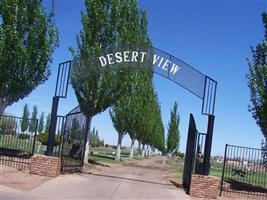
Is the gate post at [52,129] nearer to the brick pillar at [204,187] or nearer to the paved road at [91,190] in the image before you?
the paved road at [91,190]

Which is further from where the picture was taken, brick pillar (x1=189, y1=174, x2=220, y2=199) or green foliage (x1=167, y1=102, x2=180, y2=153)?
green foliage (x1=167, y1=102, x2=180, y2=153)

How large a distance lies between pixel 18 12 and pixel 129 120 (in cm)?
2219

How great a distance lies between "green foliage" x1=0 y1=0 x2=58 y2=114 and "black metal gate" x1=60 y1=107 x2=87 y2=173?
3.56m

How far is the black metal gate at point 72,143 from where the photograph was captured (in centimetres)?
1977

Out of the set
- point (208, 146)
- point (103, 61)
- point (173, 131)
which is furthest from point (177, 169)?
point (173, 131)

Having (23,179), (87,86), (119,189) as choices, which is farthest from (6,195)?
(87,86)

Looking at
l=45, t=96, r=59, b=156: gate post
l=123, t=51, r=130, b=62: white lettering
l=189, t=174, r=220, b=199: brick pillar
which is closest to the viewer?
l=189, t=174, r=220, b=199: brick pillar

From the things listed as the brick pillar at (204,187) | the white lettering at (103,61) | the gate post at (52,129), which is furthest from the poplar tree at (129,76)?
the brick pillar at (204,187)

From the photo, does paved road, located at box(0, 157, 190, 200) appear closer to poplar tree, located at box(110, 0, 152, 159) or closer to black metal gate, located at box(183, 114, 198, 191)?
black metal gate, located at box(183, 114, 198, 191)

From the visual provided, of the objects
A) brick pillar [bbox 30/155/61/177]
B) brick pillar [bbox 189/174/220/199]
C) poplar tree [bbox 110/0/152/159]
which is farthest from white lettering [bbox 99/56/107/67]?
poplar tree [bbox 110/0/152/159]

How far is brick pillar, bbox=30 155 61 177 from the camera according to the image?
18703 millimetres

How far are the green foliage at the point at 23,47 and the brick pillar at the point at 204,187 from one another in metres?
10.2

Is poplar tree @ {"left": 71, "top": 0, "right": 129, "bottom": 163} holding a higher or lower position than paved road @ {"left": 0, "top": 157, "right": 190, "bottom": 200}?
higher

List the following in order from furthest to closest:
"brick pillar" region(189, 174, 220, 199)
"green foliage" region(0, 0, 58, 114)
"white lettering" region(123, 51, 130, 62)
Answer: "green foliage" region(0, 0, 58, 114) → "white lettering" region(123, 51, 130, 62) → "brick pillar" region(189, 174, 220, 199)
